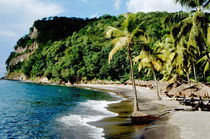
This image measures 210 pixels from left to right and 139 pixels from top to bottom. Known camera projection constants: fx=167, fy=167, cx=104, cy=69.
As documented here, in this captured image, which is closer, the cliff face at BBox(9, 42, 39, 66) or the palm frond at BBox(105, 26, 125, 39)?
the palm frond at BBox(105, 26, 125, 39)

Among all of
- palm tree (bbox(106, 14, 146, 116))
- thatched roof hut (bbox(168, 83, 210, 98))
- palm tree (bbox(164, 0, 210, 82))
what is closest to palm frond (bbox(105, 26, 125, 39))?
palm tree (bbox(106, 14, 146, 116))

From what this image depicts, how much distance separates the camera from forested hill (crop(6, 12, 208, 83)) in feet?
205

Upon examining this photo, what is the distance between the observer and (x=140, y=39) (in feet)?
46.5

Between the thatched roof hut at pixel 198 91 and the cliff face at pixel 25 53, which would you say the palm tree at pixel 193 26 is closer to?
the thatched roof hut at pixel 198 91

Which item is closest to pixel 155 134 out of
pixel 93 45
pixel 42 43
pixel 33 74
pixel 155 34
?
pixel 155 34

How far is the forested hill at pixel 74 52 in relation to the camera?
62.4 m

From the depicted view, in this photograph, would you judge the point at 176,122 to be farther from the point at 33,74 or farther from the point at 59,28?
the point at 59,28

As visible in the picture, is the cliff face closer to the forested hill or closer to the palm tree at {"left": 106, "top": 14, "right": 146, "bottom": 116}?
the forested hill

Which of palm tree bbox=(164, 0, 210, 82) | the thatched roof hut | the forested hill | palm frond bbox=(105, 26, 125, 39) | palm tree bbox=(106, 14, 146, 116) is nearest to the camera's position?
palm tree bbox=(164, 0, 210, 82)

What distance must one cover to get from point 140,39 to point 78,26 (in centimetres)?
14343

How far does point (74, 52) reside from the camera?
7981 centimetres

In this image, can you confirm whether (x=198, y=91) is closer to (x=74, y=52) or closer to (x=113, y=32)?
(x=113, y=32)

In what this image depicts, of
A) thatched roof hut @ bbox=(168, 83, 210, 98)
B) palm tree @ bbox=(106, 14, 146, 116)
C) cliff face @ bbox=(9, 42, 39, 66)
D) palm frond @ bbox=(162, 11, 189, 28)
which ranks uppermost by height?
cliff face @ bbox=(9, 42, 39, 66)

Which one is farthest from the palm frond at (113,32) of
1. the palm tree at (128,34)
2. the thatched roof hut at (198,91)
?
the thatched roof hut at (198,91)
